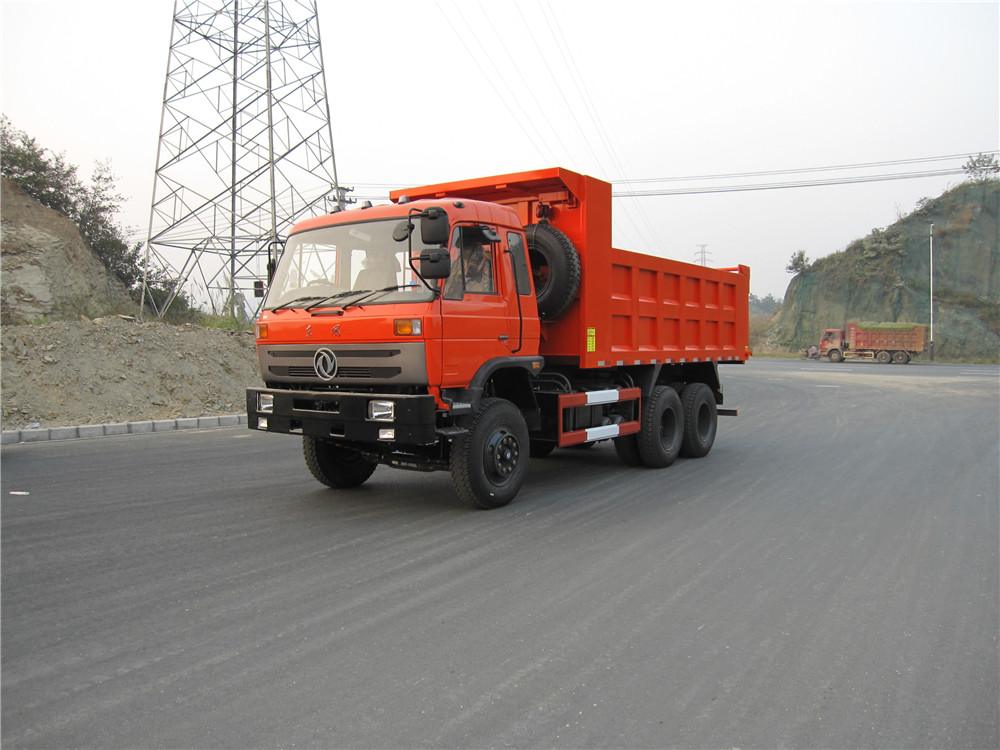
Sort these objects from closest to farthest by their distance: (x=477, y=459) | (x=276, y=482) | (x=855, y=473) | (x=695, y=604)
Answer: (x=695, y=604), (x=477, y=459), (x=276, y=482), (x=855, y=473)

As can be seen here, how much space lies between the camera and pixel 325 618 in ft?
13.4

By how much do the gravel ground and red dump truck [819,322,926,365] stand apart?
3948 centimetres

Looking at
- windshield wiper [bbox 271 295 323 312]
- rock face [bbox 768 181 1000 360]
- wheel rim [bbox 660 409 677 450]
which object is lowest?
wheel rim [bbox 660 409 677 450]

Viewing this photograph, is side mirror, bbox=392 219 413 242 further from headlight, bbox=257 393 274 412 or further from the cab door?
headlight, bbox=257 393 274 412

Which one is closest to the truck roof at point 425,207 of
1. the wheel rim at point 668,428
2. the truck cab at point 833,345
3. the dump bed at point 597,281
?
the dump bed at point 597,281

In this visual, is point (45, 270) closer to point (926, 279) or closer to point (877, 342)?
point (877, 342)

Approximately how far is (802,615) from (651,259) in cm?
565

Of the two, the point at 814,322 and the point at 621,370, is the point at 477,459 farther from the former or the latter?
the point at 814,322

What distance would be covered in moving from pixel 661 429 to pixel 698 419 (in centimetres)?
103

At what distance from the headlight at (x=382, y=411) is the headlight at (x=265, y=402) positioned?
1.22 m

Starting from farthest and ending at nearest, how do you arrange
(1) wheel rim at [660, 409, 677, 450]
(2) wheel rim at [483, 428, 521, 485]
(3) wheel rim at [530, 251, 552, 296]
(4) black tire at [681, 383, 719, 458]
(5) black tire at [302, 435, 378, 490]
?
(4) black tire at [681, 383, 719, 458], (1) wheel rim at [660, 409, 677, 450], (3) wheel rim at [530, 251, 552, 296], (5) black tire at [302, 435, 378, 490], (2) wheel rim at [483, 428, 521, 485]

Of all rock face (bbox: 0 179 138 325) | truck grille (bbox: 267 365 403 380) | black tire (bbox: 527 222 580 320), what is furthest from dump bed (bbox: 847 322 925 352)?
truck grille (bbox: 267 365 403 380)

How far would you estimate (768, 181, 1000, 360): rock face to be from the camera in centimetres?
5094

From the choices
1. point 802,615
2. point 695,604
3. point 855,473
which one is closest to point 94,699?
point 695,604
